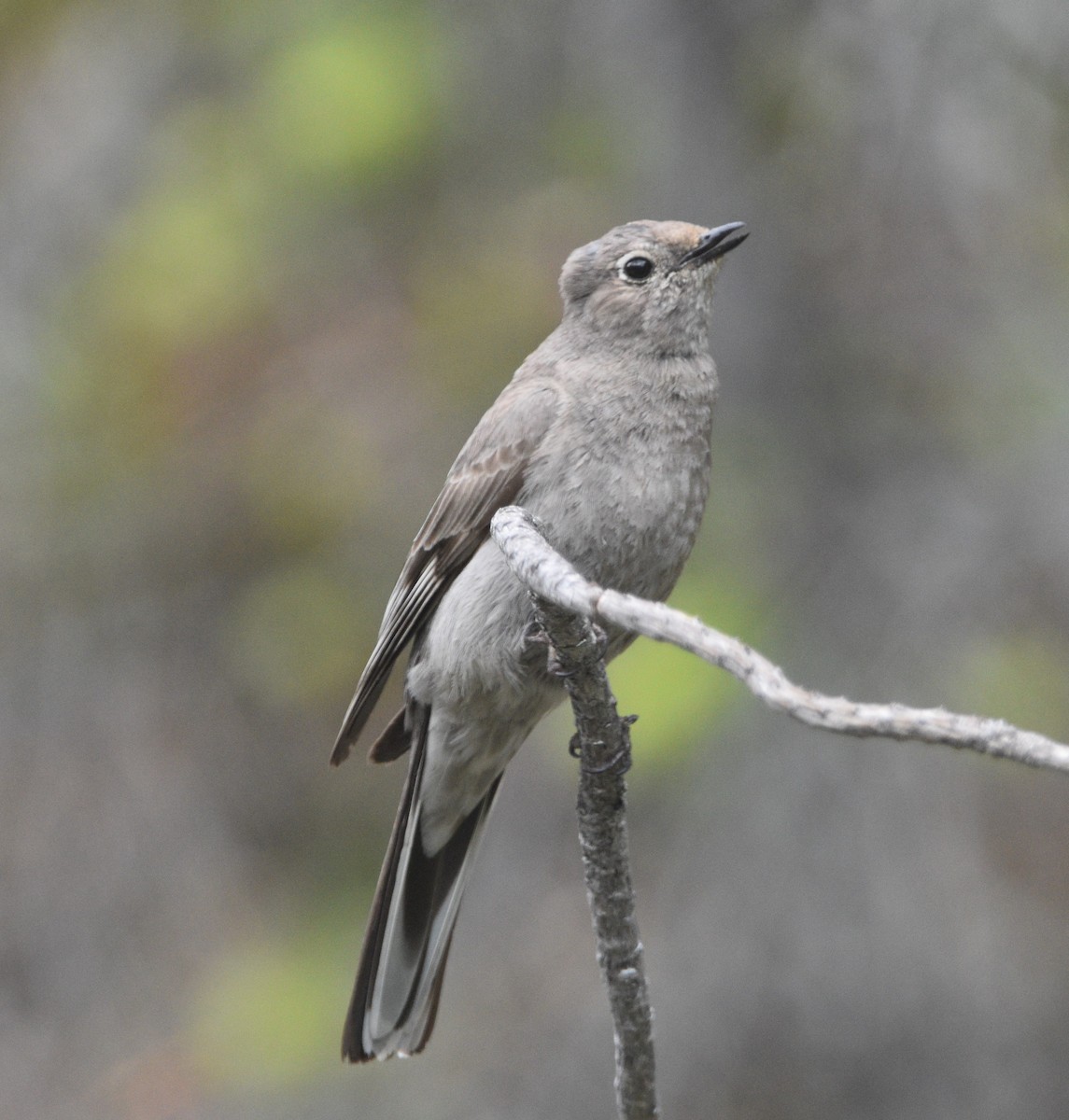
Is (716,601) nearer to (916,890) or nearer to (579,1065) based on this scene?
(916,890)

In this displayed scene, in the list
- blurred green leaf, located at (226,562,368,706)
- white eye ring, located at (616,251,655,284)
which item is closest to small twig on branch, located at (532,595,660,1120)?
white eye ring, located at (616,251,655,284)

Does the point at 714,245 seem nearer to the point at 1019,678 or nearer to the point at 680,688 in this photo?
the point at 680,688

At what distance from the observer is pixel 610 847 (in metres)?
3.40

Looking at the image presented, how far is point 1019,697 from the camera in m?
5.66

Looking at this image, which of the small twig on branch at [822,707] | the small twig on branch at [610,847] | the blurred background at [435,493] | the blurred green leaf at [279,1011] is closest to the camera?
the small twig on branch at [822,707]

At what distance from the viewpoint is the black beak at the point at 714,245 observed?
479cm

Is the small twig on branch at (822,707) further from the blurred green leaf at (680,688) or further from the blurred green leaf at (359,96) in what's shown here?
the blurred green leaf at (359,96)

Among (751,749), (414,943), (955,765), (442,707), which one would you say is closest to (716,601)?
(751,749)

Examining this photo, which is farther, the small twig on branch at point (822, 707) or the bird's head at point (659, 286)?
the bird's head at point (659, 286)

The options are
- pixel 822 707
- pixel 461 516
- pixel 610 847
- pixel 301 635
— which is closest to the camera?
pixel 822 707

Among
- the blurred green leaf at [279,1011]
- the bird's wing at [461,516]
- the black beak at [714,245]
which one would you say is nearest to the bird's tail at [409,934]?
the bird's wing at [461,516]

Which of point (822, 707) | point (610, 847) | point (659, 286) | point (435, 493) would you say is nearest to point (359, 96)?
point (435, 493)

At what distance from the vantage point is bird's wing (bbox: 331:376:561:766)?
4.42m

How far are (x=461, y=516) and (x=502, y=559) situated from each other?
248 mm
